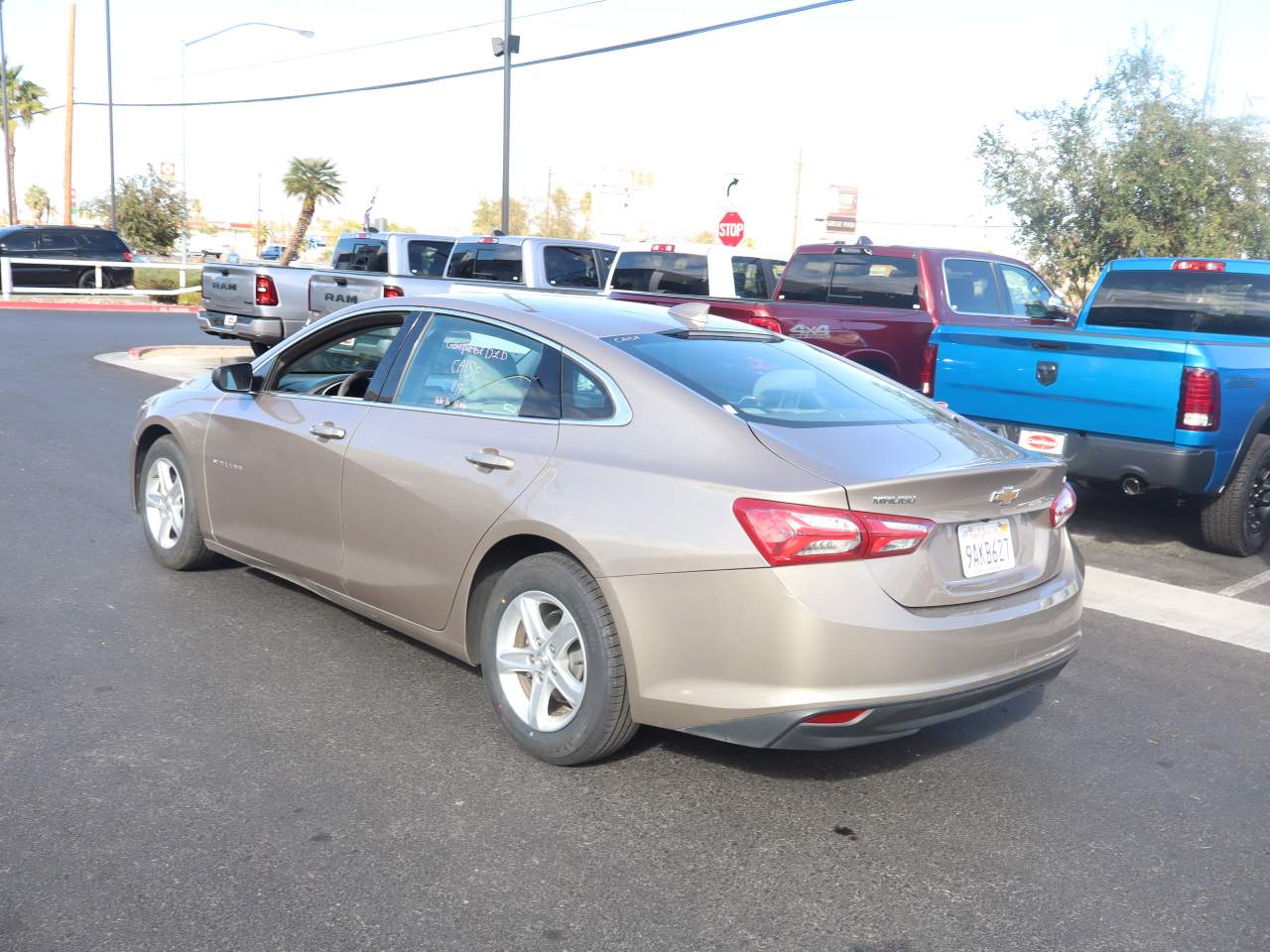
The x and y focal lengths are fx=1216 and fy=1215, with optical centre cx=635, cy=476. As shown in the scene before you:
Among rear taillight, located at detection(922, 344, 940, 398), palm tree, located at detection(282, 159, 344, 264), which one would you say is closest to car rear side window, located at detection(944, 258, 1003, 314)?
rear taillight, located at detection(922, 344, 940, 398)

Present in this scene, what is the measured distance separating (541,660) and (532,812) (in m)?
0.58

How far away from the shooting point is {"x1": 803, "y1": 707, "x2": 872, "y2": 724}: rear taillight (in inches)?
146

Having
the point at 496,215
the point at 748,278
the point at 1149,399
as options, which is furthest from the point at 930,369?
the point at 496,215

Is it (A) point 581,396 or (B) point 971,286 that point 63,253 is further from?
(A) point 581,396

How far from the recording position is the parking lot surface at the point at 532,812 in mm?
3281

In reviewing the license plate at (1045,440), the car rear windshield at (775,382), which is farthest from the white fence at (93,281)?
the car rear windshield at (775,382)

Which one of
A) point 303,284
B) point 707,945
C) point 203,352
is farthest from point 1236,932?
point 203,352

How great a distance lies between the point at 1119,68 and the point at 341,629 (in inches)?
596

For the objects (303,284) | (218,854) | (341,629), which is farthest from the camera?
(303,284)

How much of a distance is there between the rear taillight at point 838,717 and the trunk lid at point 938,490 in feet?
1.20

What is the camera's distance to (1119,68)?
1681 centimetres

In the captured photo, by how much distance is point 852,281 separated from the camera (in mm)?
11320

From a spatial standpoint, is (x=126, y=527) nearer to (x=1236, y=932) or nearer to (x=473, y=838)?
(x=473, y=838)

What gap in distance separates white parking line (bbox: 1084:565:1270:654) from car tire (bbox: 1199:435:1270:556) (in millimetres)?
906
